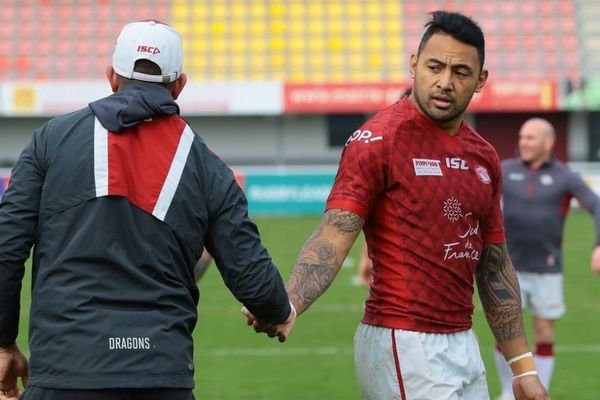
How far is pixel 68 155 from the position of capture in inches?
146

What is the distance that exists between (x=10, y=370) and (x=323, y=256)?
1194 millimetres

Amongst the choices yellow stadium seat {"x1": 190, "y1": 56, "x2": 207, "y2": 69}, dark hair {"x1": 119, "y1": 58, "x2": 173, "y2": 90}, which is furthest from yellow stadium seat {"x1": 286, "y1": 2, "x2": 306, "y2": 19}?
dark hair {"x1": 119, "y1": 58, "x2": 173, "y2": 90}

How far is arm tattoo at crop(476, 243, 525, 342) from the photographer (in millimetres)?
4824

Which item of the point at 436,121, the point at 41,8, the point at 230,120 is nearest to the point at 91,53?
the point at 41,8

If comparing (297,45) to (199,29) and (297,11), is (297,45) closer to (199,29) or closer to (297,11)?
(297,11)

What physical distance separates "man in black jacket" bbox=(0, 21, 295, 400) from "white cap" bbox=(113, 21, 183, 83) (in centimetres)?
2

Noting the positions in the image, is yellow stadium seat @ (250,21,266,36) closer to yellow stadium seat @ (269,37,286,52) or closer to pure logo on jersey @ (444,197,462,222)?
yellow stadium seat @ (269,37,286,52)

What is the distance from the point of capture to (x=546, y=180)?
9.62 m

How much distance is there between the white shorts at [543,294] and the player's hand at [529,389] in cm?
480

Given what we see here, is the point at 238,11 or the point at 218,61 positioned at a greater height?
the point at 238,11

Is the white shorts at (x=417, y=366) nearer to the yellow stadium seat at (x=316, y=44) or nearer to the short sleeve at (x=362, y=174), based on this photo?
the short sleeve at (x=362, y=174)

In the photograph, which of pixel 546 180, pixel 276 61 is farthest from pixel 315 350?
pixel 276 61

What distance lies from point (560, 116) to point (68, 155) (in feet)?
97.6

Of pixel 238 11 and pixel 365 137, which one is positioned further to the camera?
pixel 238 11
